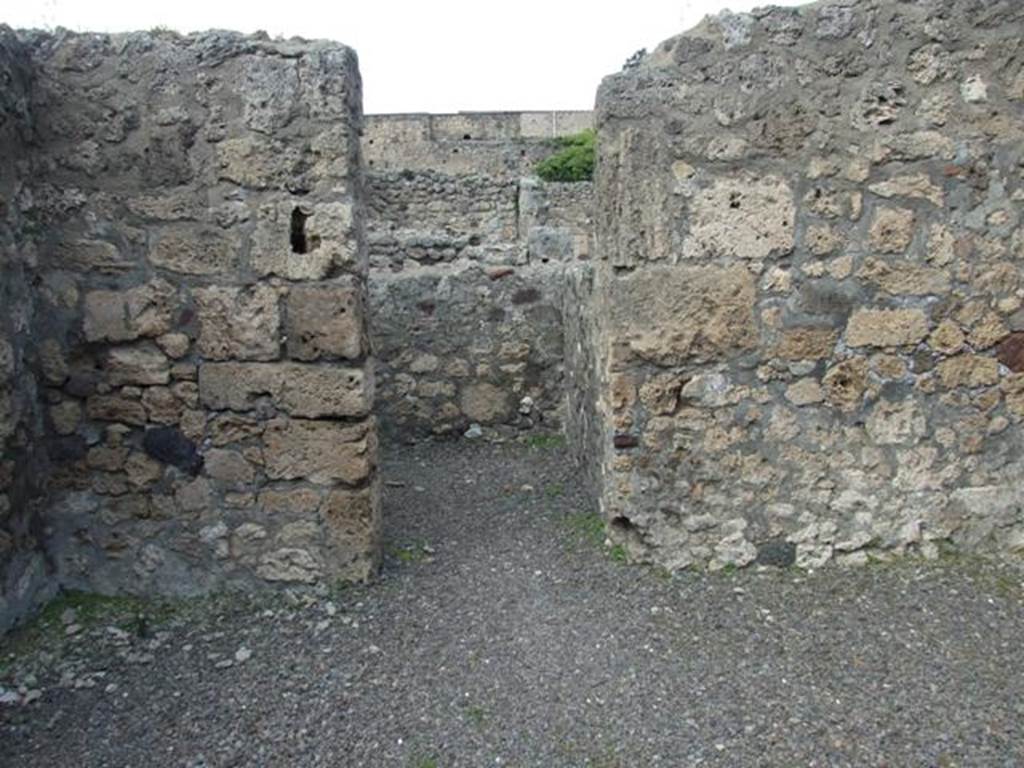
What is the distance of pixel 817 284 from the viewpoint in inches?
141

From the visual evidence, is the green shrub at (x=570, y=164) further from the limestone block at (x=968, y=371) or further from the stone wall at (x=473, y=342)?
the limestone block at (x=968, y=371)

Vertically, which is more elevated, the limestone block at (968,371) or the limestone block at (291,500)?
the limestone block at (968,371)

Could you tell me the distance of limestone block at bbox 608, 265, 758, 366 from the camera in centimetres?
359

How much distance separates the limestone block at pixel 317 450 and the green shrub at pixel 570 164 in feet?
50.7

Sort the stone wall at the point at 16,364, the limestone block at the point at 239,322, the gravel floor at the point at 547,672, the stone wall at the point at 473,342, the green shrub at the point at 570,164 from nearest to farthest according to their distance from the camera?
the gravel floor at the point at 547,672 → the stone wall at the point at 16,364 → the limestone block at the point at 239,322 → the stone wall at the point at 473,342 → the green shrub at the point at 570,164

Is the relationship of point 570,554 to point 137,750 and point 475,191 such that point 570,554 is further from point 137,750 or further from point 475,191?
point 475,191

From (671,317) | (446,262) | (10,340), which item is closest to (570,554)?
(671,317)

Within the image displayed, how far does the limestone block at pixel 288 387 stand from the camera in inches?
136

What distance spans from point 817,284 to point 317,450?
235 centimetres

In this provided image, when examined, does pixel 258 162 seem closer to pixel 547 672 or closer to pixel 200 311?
pixel 200 311

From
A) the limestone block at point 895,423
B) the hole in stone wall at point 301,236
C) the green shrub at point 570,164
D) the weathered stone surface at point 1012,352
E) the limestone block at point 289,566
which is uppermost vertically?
the green shrub at point 570,164

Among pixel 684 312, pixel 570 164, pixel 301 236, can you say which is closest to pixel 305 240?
pixel 301 236

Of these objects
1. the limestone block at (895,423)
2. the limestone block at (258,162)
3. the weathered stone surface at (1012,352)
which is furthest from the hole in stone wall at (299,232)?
the weathered stone surface at (1012,352)

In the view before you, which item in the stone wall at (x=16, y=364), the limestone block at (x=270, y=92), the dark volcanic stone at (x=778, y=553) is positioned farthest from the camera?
the dark volcanic stone at (x=778, y=553)
